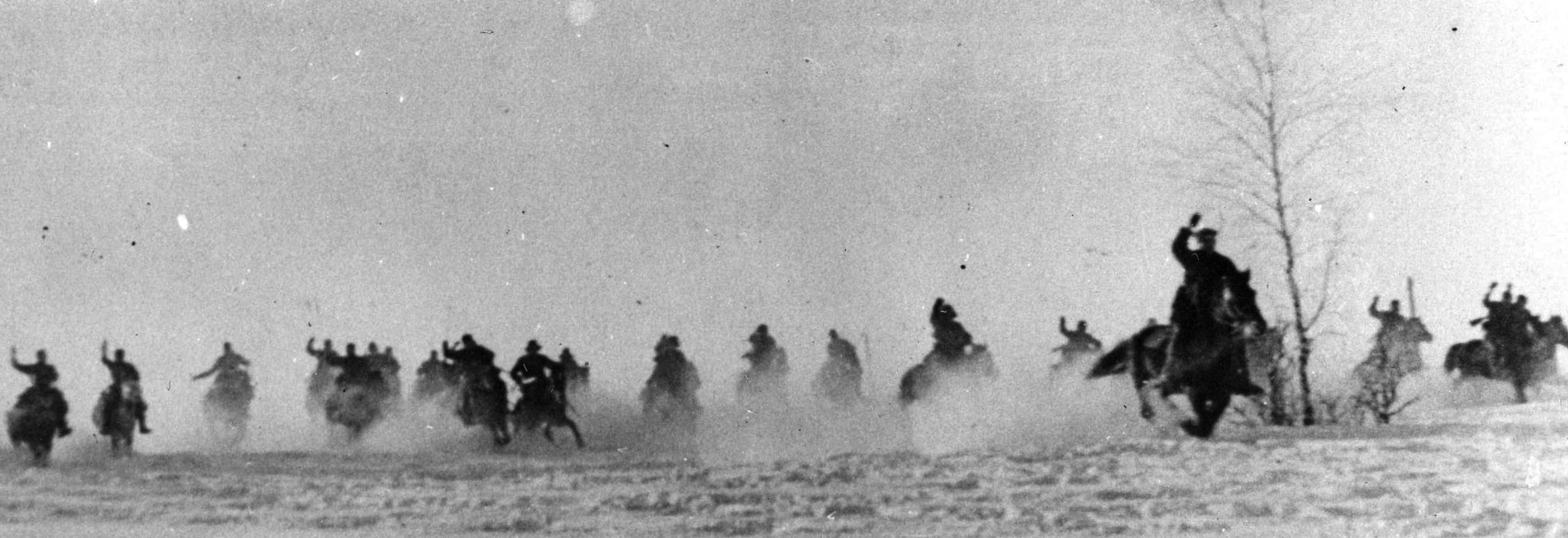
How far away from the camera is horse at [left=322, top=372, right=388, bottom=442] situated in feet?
76.4

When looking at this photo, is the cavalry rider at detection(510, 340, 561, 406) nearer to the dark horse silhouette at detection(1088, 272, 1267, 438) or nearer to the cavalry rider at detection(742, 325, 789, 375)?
the cavalry rider at detection(742, 325, 789, 375)

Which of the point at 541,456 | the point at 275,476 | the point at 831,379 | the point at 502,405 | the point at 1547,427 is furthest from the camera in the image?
the point at 831,379

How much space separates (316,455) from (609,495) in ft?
26.1

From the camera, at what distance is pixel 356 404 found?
23.3 metres

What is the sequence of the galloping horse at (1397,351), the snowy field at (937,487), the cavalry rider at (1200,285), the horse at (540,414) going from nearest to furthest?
the snowy field at (937,487), the cavalry rider at (1200,285), the galloping horse at (1397,351), the horse at (540,414)

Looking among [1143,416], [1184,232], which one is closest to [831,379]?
[1143,416]

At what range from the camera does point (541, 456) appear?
1933 centimetres

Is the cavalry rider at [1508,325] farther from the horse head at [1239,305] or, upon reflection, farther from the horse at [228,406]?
the horse at [228,406]

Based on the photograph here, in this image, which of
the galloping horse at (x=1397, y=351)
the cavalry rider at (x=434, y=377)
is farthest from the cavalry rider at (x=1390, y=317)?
the cavalry rider at (x=434, y=377)

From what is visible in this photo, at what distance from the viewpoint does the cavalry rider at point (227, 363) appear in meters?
24.6

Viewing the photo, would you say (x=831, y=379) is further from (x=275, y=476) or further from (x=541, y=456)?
(x=275, y=476)

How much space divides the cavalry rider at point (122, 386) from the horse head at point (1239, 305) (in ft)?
43.0

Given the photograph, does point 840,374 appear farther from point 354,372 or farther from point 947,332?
point 354,372

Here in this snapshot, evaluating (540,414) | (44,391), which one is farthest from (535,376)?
(44,391)
